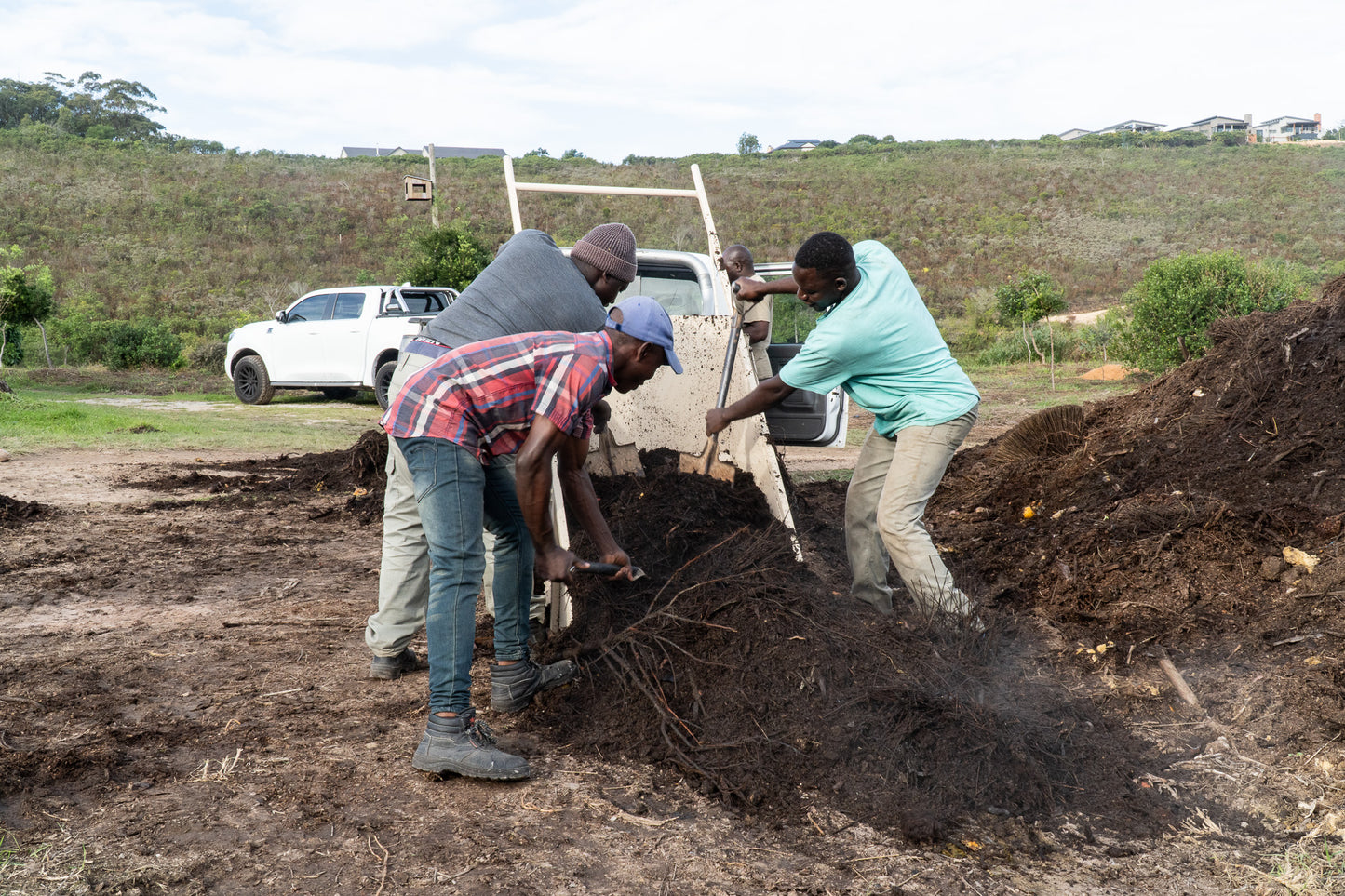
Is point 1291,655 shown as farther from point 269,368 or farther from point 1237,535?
point 269,368

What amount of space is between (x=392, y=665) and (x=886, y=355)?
7.38ft

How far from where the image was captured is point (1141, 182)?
4322 centimetres

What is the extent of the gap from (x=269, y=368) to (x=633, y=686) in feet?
39.9

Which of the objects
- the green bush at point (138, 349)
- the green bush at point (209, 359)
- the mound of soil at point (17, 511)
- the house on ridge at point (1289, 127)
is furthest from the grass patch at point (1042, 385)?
the house on ridge at point (1289, 127)

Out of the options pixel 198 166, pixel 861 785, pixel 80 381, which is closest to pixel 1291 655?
pixel 861 785

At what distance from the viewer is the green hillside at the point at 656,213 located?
30.3 metres

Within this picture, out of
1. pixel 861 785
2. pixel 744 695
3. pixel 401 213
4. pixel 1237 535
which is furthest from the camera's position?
pixel 401 213

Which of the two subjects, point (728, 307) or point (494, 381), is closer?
point (494, 381)

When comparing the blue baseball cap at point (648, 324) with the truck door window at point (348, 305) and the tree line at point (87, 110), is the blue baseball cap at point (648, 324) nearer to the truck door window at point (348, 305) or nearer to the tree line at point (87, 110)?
the truck door window at point (348, 305)

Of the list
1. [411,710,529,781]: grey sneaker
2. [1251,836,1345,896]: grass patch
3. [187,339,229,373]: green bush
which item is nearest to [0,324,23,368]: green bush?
[187,339,229,373]: green bush

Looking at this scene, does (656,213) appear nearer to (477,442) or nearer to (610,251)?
(610,251)

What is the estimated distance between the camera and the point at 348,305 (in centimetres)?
1328

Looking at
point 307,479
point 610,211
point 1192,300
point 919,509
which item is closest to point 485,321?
point 919,509

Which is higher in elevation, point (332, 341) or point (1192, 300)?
point (1192, 300)
